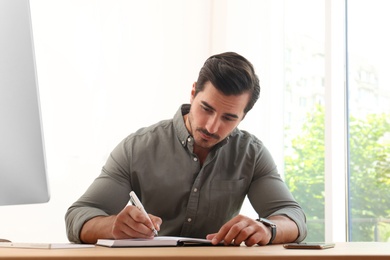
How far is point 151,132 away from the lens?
7.45 feet

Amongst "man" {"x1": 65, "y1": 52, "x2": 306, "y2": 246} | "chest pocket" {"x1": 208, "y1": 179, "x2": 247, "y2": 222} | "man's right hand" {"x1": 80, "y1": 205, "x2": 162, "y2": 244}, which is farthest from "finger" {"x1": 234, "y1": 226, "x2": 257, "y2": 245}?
"chest pocket" {"x1": 208, "y1": 179, "x2": 247, "y2": 222}

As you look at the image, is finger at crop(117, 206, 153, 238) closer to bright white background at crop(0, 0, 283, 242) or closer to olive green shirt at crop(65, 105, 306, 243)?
olive green shirt at crop(65, 105, 306, 243)

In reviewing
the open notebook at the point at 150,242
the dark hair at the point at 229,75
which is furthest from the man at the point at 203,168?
the open notebook at the point at 150,242

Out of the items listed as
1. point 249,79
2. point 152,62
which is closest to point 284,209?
point 249,79

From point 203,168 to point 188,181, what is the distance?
2.5 inches

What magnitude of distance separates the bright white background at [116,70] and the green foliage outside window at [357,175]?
0.29 meters

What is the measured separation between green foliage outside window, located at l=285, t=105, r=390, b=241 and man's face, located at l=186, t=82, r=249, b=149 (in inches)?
52.9

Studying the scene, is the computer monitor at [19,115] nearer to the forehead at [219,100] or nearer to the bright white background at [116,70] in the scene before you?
the forehead at [219,100]

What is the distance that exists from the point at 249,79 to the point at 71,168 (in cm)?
169

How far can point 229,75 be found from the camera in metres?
2.19

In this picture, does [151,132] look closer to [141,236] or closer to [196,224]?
[196,224]

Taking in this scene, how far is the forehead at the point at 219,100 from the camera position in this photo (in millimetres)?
2176

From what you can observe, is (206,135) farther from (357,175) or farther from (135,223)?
(357,175)

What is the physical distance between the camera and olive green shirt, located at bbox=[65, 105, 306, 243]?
2135 millimetres
